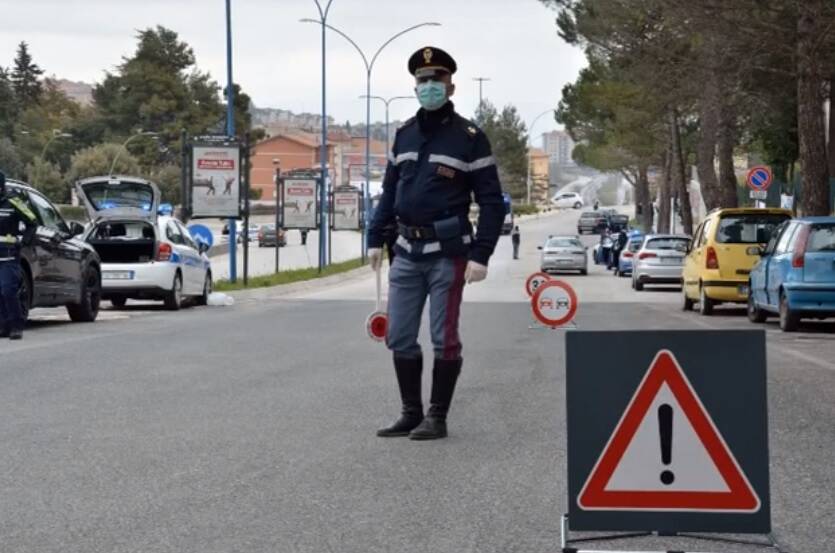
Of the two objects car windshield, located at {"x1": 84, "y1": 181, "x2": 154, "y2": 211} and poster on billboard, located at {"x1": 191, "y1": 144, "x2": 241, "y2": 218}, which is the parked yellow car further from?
poster on billboard, located at {"x1": 191, "y1": 144, "x2": 241, "y2": 218}

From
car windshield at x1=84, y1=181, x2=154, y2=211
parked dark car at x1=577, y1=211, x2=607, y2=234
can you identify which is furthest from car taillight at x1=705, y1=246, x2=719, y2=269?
parked dark car at x1=577, y1=211, x2=607, y2=234

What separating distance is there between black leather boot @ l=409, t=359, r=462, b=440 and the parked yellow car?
1725 centimetres

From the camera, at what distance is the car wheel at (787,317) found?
866 inches

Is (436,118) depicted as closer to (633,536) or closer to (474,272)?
(474,272)

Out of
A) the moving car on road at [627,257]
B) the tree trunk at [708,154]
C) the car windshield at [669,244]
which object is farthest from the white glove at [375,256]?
the moving car on road at [627,257]

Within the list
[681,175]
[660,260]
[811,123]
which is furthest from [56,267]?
[681,175]

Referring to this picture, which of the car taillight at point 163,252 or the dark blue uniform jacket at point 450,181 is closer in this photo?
the dark blue uniform jacket at point 450,181

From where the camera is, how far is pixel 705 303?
89.8ft

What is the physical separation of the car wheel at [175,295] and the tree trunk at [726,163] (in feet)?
77.6

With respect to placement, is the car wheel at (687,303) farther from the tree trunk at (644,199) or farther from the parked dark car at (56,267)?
the tree trunk at (644,199)

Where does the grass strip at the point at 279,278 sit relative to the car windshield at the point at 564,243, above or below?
below

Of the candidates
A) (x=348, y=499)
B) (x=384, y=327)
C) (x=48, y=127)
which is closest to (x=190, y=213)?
(x=384, y=327)

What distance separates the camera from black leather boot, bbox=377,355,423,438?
9594 mm

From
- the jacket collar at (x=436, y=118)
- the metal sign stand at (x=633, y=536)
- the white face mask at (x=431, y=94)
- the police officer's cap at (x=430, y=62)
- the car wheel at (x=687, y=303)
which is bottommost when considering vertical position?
the car wheel at (x=687, y=303)
